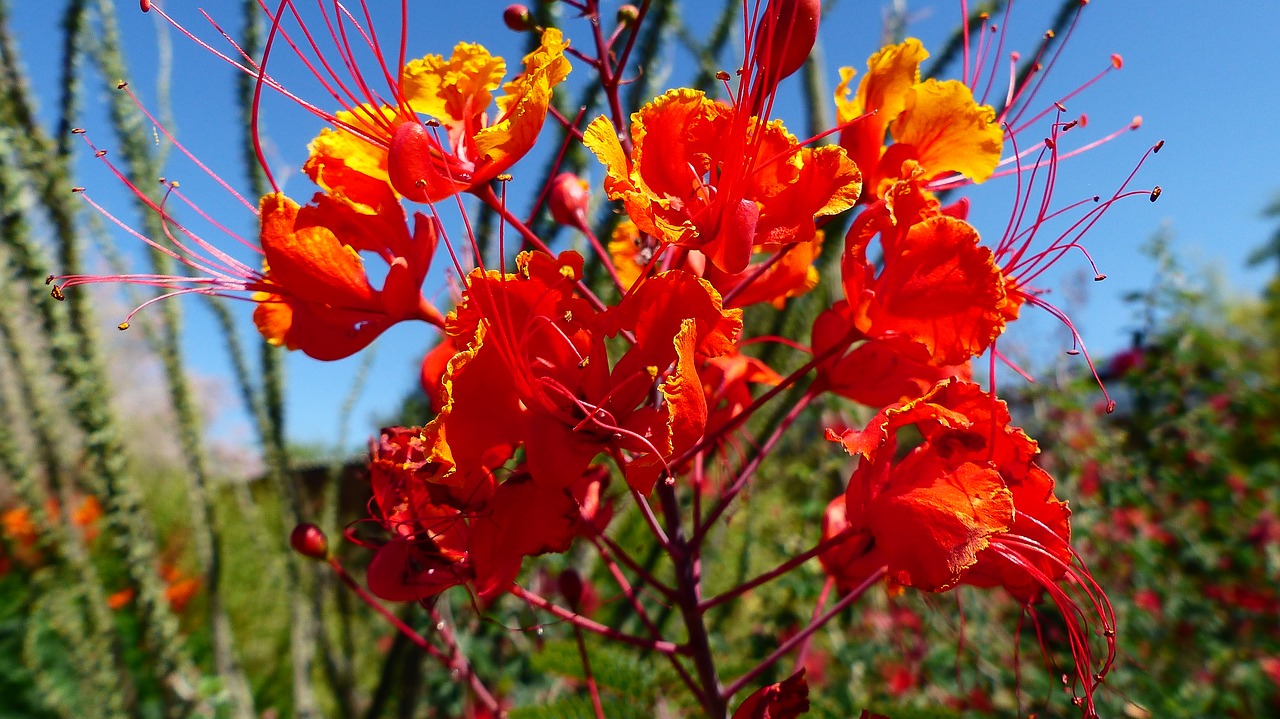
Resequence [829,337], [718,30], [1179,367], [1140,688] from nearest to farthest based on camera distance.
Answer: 1. [829,337]
2. [1140,688]
3. [718,30]
4. [1179,367]

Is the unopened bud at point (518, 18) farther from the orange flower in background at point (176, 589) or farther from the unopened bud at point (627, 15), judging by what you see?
the orange flower in background at point (176, 589)

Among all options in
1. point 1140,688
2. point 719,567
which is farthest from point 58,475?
point 1140,688

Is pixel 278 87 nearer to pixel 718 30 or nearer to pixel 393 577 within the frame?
pixel 393 577

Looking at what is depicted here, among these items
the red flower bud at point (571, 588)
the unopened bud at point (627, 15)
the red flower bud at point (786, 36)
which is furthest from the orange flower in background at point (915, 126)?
the red flower bud at point (571, 588)

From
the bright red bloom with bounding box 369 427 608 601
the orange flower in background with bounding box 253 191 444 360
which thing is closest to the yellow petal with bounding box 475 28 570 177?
the orange flower in background with bounding box 253 191 444 360

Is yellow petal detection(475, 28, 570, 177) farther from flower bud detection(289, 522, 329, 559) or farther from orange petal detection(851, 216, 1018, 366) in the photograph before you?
flower bud detection(289, 522, 329, 559)

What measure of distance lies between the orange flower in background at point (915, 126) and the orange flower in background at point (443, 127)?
1.29 ft

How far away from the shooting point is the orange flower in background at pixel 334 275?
812mm

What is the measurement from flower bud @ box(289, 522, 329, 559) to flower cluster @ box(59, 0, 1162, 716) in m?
0.20

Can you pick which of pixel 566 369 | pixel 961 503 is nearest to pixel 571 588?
pixel 566 369

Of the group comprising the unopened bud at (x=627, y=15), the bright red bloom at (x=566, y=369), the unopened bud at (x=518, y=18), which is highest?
the unopened bud at (x=627, y=15)

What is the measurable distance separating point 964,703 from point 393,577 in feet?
6.10

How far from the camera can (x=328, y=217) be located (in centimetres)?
85

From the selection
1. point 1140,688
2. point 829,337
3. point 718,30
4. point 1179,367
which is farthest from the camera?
point 1179,367
